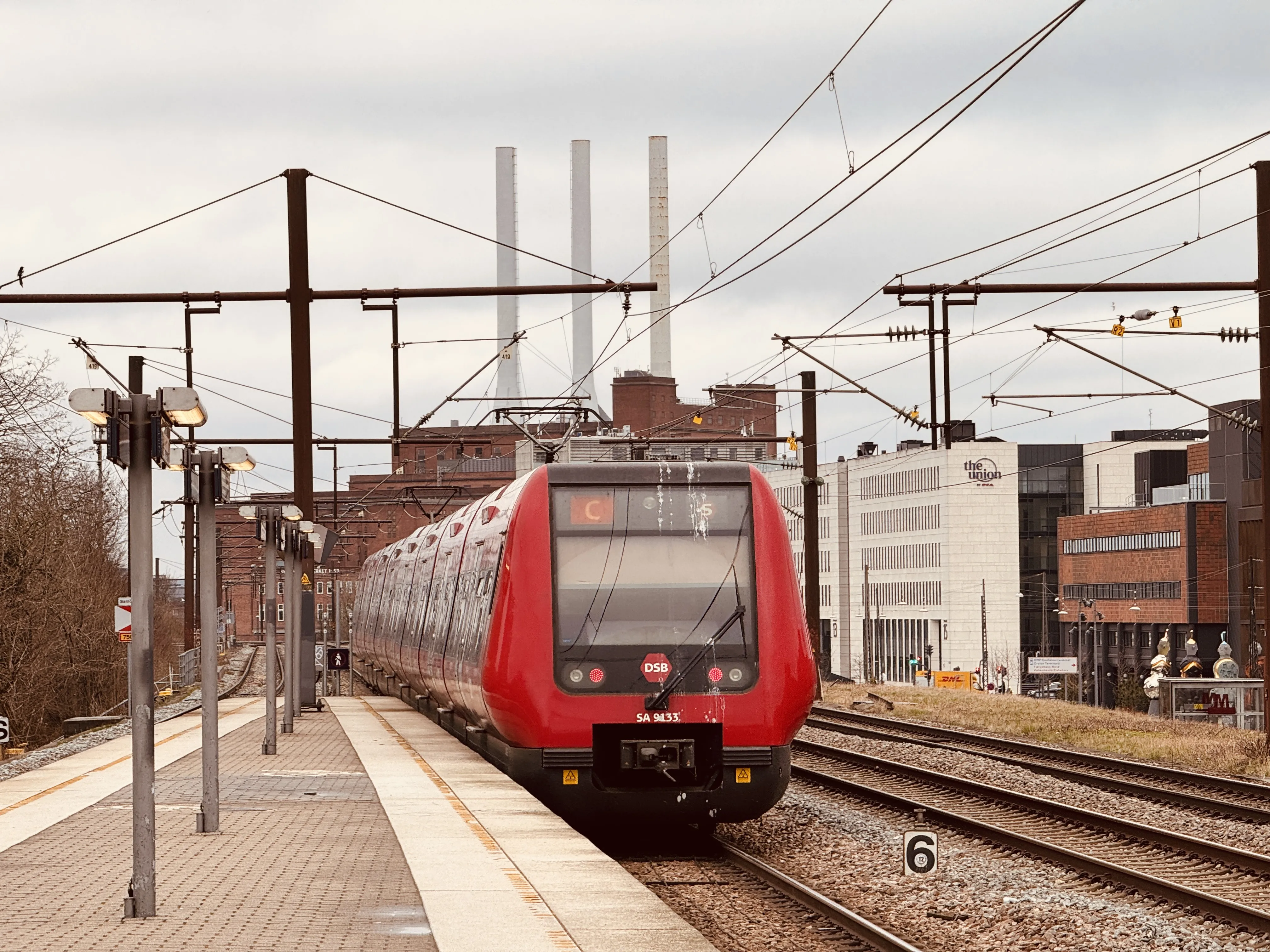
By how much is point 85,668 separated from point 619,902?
4028 cm

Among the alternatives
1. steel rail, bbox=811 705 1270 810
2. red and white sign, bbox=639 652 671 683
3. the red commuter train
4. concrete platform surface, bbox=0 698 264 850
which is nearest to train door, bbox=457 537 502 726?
the red commuter train

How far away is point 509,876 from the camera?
10875 millimetres

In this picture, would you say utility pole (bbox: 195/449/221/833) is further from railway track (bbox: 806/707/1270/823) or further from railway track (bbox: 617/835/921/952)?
railway track (bbox: 806/707/1270/823)

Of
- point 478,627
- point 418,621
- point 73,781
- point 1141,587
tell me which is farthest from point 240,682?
point 1141,587

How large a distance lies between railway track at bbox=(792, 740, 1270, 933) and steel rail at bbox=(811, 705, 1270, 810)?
234 centimetres

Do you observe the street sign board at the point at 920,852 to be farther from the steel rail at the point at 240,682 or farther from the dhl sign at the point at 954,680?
the dhl sign at the point at 954,680

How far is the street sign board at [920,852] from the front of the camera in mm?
12680

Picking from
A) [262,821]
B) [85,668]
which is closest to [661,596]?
[262,821]

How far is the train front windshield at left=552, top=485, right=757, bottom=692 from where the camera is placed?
14453 mm

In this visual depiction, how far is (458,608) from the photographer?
19.4 meters

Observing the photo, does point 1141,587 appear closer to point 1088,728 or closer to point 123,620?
point 1088,728

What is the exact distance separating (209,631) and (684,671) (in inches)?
155

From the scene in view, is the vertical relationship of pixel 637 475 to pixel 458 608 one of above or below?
above

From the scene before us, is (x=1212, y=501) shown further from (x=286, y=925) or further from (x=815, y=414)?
(x=286, y=925)
